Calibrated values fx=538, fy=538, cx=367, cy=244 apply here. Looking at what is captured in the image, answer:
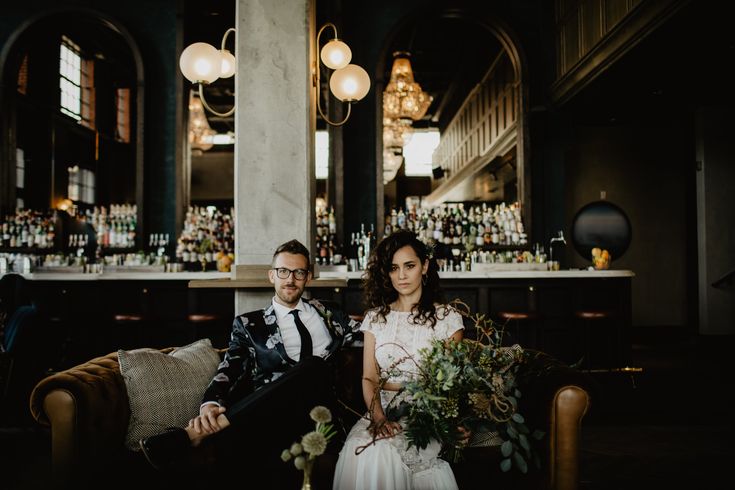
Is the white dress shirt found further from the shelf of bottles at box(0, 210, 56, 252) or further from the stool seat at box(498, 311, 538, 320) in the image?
the shelf of bottles at box(0, 210, 56, 252)

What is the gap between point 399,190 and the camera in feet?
44.5

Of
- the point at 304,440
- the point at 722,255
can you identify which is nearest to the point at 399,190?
the point at 722,255

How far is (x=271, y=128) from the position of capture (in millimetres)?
3863

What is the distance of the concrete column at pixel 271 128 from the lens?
3.81 meters

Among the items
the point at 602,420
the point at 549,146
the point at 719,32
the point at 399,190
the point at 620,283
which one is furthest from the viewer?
the point at 399,190

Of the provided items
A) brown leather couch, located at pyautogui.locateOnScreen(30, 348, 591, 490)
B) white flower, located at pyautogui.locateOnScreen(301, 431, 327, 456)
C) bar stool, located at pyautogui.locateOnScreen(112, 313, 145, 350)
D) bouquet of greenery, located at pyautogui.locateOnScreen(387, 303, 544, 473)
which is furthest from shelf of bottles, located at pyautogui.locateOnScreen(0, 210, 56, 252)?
white flower, located at pyautogui.locateOnScreen(301, 431, 327, 456)

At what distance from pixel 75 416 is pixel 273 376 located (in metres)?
0.87

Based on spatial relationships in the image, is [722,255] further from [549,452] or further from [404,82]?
[549,452]

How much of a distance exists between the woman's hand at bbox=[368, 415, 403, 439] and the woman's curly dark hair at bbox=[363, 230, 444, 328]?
56 centimetres

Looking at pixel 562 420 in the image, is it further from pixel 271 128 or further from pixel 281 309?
pixel 271 128

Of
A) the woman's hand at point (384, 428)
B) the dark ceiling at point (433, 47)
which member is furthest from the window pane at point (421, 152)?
the woman's hand at point (384, 428)

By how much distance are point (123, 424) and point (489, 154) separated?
9.05 meters

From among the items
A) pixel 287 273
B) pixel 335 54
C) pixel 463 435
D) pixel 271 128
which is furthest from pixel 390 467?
pixel 335 54

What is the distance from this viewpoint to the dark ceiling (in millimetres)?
8352
